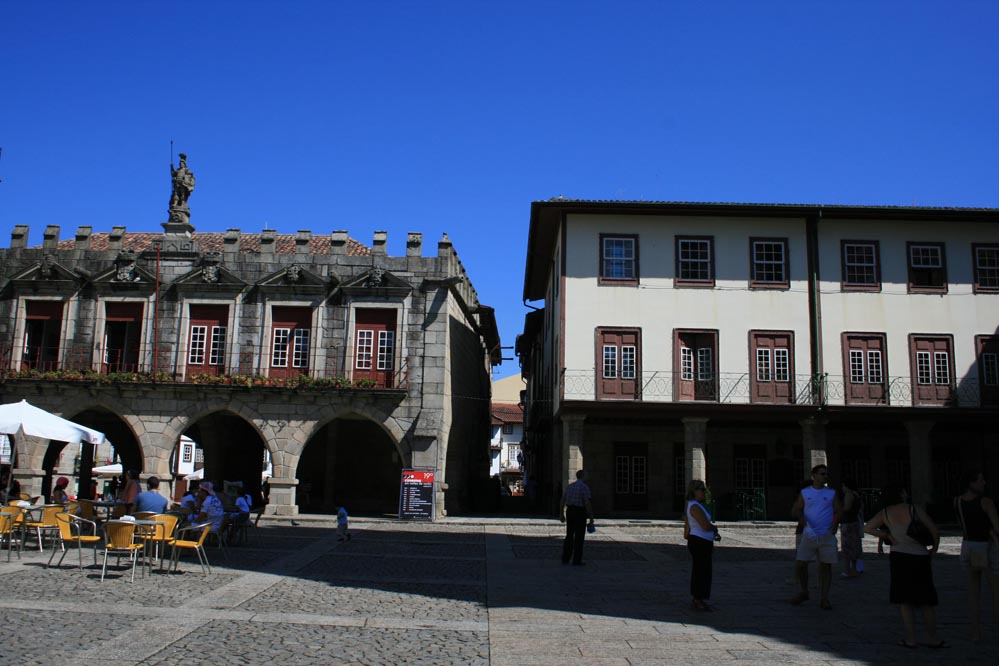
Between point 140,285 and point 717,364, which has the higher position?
point 140,285

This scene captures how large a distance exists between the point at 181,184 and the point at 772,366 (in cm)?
2077

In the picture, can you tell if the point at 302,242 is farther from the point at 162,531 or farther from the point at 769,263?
the point at 162,531

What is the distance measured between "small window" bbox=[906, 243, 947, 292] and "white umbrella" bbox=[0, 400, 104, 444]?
23.4 metres

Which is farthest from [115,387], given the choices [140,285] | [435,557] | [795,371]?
[795,371]

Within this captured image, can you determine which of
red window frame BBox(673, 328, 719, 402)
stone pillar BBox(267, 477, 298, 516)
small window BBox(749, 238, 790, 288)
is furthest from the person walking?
stone pillar BBox(267, 477, 298, 516)

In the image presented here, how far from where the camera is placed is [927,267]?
2658cm

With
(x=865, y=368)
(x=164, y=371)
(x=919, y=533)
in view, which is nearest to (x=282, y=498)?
(x=164, y=371)

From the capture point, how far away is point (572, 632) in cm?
834

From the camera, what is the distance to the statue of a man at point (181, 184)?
98.0 ft

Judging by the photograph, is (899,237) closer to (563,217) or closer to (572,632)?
(563,217)

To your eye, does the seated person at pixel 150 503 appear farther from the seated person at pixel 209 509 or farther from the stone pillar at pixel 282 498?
the stone pillar at pixel 282 498

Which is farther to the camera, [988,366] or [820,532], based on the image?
[988,366]

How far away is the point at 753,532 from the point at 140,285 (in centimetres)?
2032

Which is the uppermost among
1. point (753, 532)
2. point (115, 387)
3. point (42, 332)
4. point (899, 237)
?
point (899, 237)
